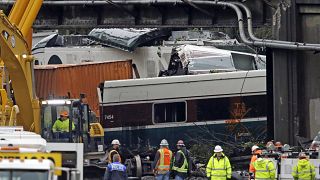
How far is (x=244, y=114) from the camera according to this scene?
37656 millimetres

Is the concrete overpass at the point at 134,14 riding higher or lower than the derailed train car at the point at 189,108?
higher

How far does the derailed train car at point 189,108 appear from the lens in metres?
37.7

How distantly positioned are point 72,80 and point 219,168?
16790mm

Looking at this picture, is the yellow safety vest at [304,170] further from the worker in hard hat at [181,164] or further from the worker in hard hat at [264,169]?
the worker in hard hat at [181,164]

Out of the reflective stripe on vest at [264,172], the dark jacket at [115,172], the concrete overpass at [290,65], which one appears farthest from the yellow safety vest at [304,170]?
the concrete overpass at [290,65]

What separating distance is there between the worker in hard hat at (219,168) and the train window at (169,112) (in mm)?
13006

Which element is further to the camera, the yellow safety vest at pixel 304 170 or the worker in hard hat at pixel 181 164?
the worker in hard hat at pixel 181 164

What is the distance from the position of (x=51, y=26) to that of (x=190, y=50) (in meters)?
7.07

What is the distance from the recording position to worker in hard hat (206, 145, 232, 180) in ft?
81.7

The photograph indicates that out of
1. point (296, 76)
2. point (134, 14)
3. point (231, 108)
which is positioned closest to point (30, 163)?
point (296, 76)

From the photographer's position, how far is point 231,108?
124 feet

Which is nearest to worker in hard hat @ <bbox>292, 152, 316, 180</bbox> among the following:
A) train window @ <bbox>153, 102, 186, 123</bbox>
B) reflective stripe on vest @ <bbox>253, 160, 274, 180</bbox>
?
reflective stripe on vest @ <bbox>253, 160, 274, 180</bbox>

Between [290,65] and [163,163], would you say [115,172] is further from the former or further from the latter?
[290,65]

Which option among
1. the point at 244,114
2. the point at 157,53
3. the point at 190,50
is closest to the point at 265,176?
the point at 244,114
